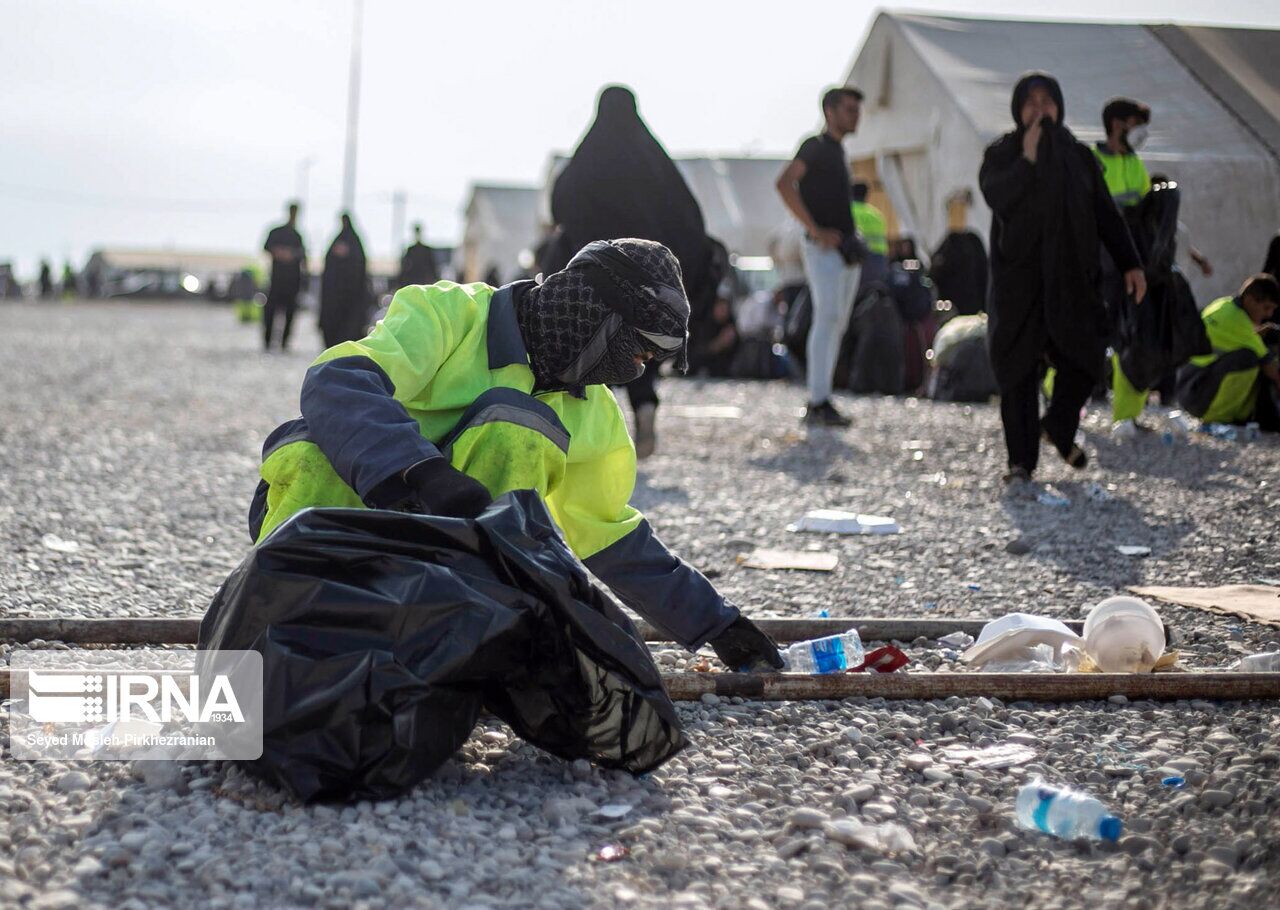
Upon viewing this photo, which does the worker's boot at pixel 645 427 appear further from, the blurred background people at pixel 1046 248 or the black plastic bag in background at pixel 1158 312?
the black plastic bag in background at pixel 1158 312

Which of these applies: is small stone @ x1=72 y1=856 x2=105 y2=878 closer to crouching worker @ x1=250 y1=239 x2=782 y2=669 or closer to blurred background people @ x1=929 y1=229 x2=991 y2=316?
crouching worker @ x1=250 y1=239 x2=782 y2=669

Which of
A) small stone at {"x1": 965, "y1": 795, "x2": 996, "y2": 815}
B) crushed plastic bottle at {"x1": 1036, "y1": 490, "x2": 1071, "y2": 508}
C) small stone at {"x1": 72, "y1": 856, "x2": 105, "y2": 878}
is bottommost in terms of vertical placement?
small stone at {"x1": 72, "y1": 856, "x2": 105, "y2": 878}

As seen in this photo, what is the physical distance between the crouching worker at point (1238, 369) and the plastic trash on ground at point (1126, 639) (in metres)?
6.02

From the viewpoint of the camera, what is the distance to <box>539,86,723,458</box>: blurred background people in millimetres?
7191

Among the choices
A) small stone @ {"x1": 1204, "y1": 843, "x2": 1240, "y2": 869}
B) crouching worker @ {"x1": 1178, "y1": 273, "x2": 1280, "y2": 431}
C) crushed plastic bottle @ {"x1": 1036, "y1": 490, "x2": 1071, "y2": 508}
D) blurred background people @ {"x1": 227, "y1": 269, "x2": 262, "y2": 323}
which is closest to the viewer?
small stone @ {"x1": 1204, "y1": 843, "x2": 1240, "y2": 869}

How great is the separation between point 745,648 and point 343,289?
41.8ft

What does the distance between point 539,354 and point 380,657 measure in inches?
31.4

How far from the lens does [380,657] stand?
2.40 m

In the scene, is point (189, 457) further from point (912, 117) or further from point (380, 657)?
point (912, 117)

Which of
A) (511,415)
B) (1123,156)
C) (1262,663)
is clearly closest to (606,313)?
(511,415)

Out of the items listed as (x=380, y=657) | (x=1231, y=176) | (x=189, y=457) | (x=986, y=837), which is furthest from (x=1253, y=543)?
(x=1231, y=176)

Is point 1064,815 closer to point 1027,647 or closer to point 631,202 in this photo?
point 1027,647

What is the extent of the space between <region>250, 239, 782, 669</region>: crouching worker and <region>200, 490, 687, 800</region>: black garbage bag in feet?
0.41

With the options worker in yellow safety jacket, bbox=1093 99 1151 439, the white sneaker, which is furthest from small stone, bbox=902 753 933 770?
the white sneaker
